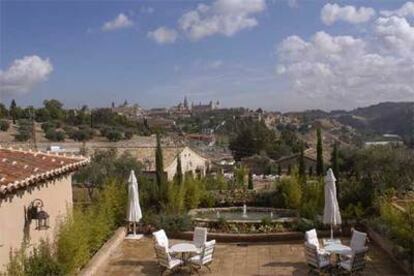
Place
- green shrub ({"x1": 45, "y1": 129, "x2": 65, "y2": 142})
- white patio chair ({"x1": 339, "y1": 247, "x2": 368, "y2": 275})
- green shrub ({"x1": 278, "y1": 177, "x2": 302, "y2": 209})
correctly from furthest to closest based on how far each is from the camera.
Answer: green shrub ({"x1": 45, "y1": 129, "x2": 65, "y2": 142}) → green shrub ({"x1": 278, "y1": 177, "x2": 302, "y2": 209}) → white patio chair ({"x1": 339, "y1": 247, "x2": 368, "y2": 275})

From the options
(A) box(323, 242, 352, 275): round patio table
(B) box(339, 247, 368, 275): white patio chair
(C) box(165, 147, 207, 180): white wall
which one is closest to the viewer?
(B) box(339, 247, 368, 275): white patio chair

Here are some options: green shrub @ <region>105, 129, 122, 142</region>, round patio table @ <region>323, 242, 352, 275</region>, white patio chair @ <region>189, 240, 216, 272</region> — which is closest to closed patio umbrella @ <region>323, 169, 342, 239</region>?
round patio table @ <region>323, 242, 352, 275</region>

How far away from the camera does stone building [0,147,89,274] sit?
8141mm

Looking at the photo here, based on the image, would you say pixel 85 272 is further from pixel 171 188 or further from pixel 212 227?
→ pixel 171 188

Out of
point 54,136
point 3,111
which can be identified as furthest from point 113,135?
point 3,111

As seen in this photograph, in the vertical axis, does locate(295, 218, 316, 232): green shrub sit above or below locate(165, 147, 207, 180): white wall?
above

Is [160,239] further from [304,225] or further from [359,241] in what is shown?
[304,225]

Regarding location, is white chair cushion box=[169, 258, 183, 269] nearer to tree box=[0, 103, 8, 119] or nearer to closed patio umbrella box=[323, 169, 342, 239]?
closed patio umbrella box=[323, 169, 342, 239]

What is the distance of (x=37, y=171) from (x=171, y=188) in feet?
25.7

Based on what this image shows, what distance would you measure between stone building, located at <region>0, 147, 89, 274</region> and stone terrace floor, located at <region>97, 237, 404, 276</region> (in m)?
1.82

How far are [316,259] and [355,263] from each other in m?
0.75

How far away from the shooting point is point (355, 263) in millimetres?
9727

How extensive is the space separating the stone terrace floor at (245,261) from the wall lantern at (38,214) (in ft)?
6.85

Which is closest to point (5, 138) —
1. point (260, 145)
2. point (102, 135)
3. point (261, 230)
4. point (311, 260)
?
point (102, 135)
